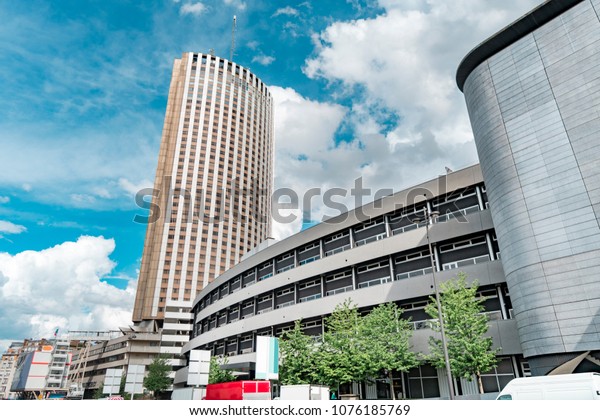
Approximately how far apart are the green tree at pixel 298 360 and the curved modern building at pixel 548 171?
53.1 ft

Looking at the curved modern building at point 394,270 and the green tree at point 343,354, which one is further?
the green tree at point 343,354

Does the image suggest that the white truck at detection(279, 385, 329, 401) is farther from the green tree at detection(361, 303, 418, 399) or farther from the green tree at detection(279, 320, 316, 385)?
the green tree at detection(279, 320, 316, 385)

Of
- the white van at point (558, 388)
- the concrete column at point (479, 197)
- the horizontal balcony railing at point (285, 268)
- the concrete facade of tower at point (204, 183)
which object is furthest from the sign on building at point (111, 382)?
the concrete facade of tower at point (204, 183)

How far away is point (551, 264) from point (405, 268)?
1216 centimetres

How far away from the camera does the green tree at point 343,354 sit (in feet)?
92.4

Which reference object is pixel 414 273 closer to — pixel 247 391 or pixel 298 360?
pixel 298 360

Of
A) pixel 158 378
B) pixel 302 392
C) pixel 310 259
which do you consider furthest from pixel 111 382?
pixel 158 378

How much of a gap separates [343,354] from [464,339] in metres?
9.34

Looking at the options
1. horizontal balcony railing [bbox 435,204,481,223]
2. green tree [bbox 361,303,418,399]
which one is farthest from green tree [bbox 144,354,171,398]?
horizontal balcony railing [bbox 435,204,481,223]

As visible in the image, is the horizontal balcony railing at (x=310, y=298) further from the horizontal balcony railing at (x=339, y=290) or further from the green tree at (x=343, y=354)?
the green tree at (x=343, y=354)

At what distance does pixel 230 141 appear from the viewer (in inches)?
4675

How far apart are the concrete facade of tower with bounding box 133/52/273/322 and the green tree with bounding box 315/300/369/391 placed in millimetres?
71891
